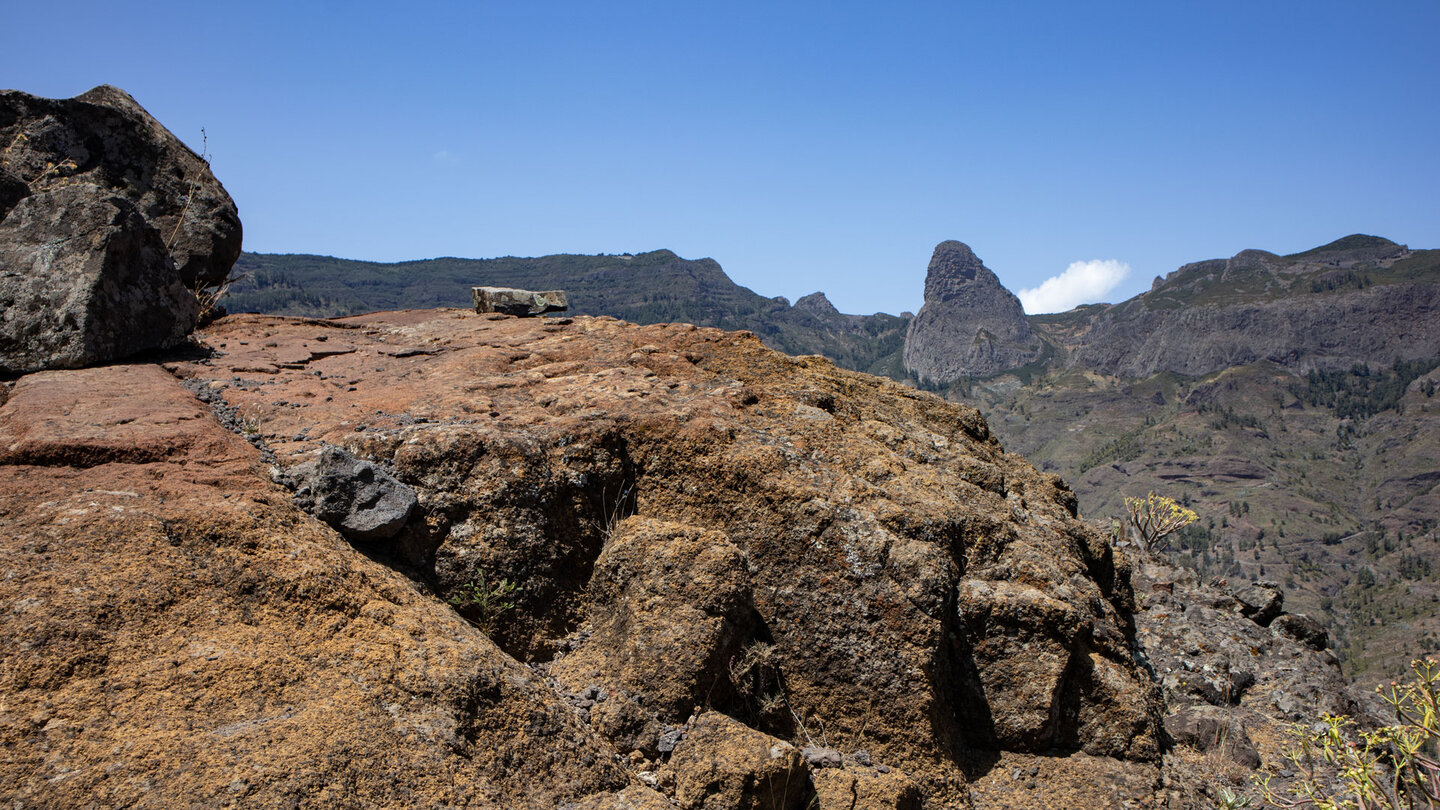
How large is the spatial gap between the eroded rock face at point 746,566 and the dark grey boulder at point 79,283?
40.6 inches

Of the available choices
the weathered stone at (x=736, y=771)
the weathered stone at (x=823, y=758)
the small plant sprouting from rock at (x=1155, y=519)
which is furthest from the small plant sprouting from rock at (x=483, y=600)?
the small plant sprouting from rock at (x=1155, y=519)

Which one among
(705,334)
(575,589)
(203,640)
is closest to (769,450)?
(575,589)

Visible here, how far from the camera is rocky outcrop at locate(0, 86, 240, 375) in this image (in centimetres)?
654

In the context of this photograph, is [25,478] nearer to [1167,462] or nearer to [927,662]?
[927,662]

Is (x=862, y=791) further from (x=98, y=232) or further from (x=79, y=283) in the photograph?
(x=98, y=232)

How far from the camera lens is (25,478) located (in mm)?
4207

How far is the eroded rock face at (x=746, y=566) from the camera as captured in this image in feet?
16.3

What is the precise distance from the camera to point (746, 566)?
5.43 meters

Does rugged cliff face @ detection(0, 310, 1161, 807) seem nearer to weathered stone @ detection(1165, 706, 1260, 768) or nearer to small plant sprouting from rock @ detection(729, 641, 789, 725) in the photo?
small plant sprouting from rock @ detection(729, 641, 789, 725)

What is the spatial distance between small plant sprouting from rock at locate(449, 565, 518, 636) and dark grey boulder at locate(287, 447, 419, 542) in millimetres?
570

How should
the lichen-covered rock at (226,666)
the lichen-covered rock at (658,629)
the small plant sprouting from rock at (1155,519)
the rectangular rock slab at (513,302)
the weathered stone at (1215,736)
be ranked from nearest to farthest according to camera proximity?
the lichen-covered rock at (226,666) < the lichen-covered rock at (658,629) < the weathered stone at (1215,736) < the rectangular rock slab at (513,302) < the small plant sprouting from rock at (1155,519)

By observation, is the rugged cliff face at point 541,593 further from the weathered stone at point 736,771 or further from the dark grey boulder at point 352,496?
the dark grey boulder at point 352,496

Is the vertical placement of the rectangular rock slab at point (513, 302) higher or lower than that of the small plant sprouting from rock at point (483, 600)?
higher

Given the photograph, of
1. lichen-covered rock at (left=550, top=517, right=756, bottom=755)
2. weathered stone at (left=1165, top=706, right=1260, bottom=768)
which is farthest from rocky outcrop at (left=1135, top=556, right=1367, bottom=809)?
lichen-covered rock at (left=550, top=517, right=756, bottom=755)
